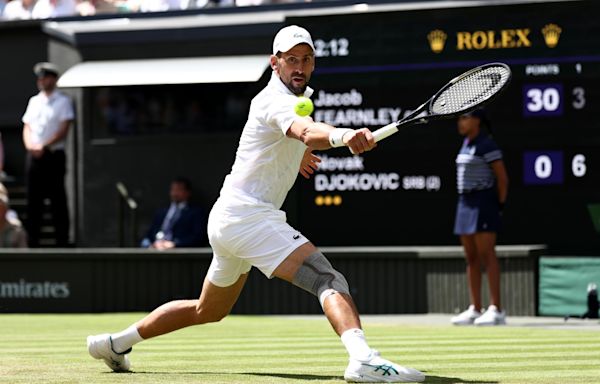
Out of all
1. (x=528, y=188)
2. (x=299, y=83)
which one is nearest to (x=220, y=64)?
(x=528, y=188)

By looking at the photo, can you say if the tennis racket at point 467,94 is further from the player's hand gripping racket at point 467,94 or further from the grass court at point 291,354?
the grass court at point 291,354

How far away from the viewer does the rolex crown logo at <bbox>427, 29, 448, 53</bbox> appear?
1477cm

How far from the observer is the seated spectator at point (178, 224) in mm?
16000

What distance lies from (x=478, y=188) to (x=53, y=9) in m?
7.82

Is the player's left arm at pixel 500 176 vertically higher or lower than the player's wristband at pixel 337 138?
lower

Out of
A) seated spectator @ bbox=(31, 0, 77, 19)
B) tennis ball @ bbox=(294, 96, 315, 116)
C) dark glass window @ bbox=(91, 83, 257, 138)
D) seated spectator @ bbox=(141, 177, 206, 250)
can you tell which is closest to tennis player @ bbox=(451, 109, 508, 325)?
seated spectator @ bbox=(141, 177, 206, 250)

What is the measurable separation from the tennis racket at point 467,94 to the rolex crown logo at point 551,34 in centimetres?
718

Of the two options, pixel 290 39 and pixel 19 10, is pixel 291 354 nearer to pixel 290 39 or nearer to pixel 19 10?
pixel 290 39

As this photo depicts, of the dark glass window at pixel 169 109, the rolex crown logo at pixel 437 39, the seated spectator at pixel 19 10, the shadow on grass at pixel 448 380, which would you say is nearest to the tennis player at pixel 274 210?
the shadow on grass at pixel 448 380

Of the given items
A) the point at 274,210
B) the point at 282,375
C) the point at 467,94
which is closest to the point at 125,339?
the point at 282,375

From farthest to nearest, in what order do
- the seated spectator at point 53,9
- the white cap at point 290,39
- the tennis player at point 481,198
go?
the seated spectator at point 53,9 → the tennis player at point 481,198 → the white cap at point 290,39

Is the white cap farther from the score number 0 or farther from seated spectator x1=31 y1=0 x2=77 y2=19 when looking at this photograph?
seated spectator x1=31 y1=0 x2=77 y2=19

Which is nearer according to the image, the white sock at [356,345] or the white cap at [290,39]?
the white sock at [356,345]

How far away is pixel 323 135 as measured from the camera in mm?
6531
